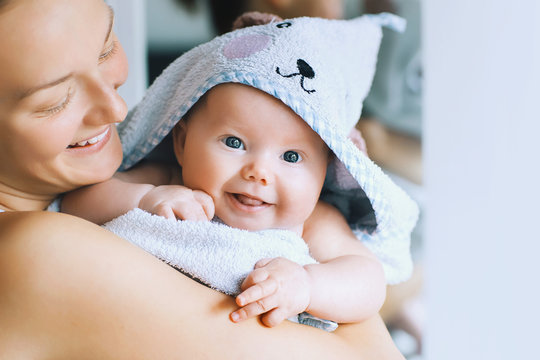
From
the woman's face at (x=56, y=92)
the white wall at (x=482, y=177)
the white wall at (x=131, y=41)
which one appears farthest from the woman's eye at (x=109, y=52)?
the white wall at (x=482, y=177)

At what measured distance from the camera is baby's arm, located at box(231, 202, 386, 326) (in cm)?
75

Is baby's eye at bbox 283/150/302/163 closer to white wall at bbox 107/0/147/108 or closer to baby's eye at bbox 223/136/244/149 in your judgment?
baby's eye at bbox 223/136/244/149

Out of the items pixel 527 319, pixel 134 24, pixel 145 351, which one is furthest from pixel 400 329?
pixel 145 351

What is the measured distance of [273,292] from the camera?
0.75 m

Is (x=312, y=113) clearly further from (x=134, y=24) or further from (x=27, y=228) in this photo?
(x=134, y=24)

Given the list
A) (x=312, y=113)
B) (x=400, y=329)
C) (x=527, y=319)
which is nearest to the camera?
(x=312, y=113)

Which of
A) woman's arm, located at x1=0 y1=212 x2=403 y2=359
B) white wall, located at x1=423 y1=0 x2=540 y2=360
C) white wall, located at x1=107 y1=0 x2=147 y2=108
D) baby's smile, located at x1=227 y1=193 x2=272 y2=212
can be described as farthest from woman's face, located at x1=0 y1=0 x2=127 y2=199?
white wall, located at x1=423 y1=0 x2=540 y2=360

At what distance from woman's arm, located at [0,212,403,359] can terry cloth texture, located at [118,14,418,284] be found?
1.17 feet

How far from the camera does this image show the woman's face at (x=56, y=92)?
2.24 ft

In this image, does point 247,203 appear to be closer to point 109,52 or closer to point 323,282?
point 323,282

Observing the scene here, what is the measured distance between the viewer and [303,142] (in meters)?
0.94

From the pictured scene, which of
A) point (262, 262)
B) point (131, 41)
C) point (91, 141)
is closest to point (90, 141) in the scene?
point (91, 141)

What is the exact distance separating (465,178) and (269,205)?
173 centimetres

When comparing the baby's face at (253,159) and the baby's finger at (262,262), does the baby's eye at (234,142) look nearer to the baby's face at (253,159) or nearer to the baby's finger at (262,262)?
the baby's face at (253,159)
